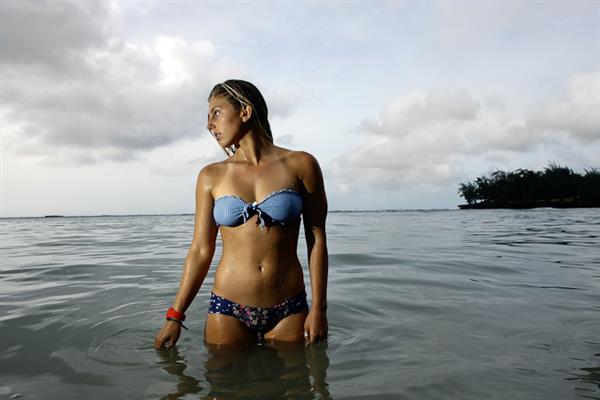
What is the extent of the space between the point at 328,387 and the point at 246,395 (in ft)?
1.85

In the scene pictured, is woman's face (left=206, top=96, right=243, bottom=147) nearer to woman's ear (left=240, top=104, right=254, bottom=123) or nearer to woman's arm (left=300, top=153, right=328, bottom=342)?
woman's ear (left=240, top=104, right=254, bottom=123)

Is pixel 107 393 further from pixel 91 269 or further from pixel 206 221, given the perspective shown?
pixel 91 269

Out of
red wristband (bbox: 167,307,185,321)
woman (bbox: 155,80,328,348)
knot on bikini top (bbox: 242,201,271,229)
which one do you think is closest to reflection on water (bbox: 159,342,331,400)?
woman (bbox: 155,80,328,348)

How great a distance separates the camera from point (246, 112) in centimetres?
332

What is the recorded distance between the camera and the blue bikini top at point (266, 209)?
3.24 metres

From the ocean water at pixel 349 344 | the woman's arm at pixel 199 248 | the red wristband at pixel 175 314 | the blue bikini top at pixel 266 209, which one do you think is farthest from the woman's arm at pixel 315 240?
the red wristband at pixel 175 314

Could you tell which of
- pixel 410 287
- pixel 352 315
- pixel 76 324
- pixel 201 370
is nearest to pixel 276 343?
pixel 201 370

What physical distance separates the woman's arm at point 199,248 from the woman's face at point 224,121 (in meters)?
0.31

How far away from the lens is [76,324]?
4.87 metres

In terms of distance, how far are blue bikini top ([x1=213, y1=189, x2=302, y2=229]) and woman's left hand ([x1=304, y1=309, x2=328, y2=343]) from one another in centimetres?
76

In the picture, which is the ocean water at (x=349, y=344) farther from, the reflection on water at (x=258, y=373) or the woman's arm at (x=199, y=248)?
the woman's arm at (x=199, y=248)

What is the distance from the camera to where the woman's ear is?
3.31 m

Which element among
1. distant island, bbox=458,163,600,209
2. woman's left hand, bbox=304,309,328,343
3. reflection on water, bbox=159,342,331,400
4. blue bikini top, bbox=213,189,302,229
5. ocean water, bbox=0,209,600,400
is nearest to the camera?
reflection on water, bbox=159,342,331,400

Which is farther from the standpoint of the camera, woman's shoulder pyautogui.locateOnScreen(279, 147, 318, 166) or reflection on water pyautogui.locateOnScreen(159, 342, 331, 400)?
woman's shoulder pyautogui.locateOnScreen(279, 147, 318, 166)
